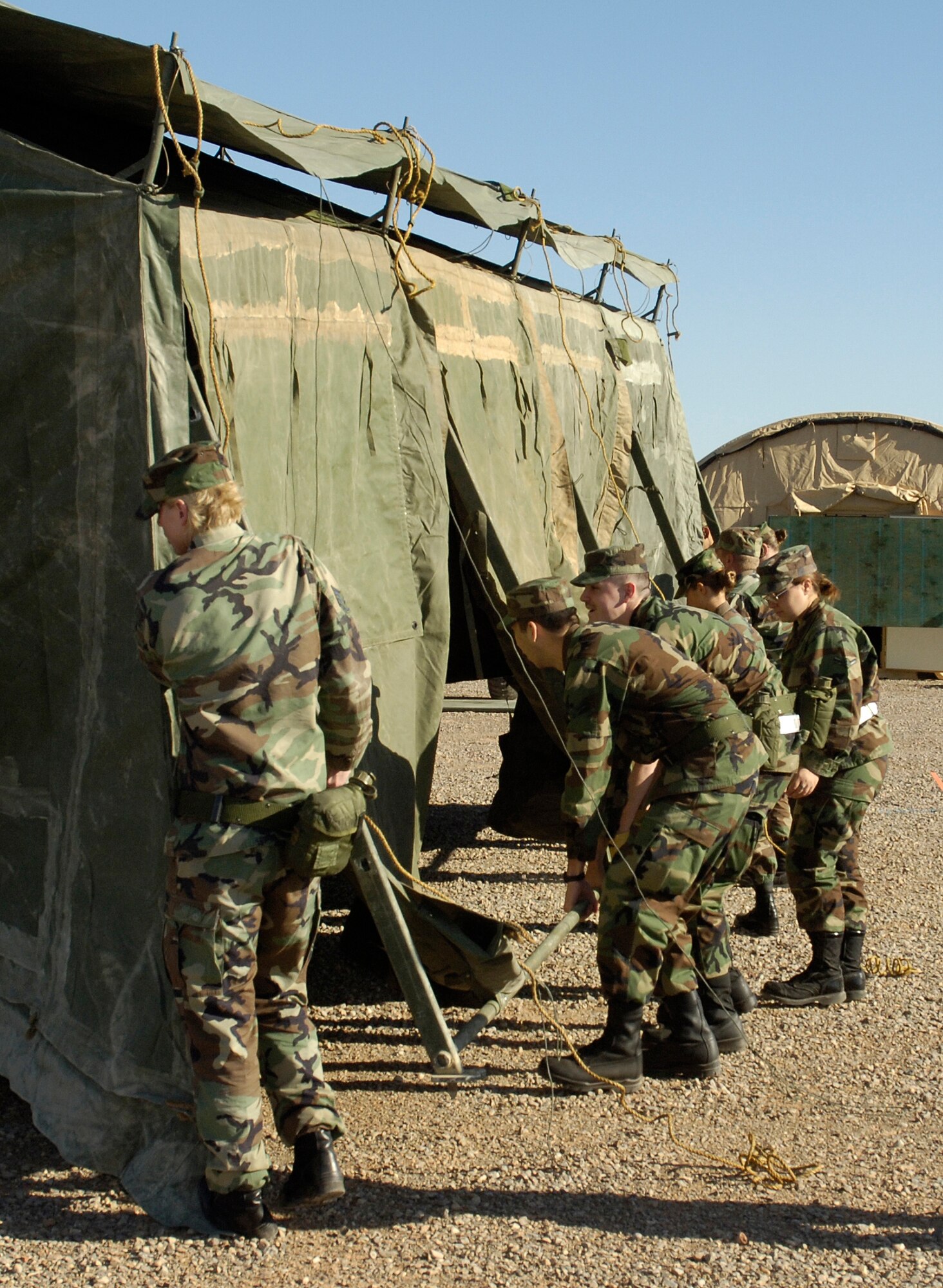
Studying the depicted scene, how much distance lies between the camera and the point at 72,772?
14.0ft

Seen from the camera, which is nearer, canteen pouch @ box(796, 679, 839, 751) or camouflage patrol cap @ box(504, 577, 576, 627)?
camouflage patrol cap @ box(504, 577, 576, 627)

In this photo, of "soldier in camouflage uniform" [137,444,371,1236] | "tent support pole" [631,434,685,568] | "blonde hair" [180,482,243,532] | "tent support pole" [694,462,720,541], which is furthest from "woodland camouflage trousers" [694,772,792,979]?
"tent support pole" [694,462,720,541]

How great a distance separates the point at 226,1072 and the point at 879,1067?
247 centimetres

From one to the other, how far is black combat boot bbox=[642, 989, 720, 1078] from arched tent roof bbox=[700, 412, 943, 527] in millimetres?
14334

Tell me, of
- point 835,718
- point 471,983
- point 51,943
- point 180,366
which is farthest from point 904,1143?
point 180,366

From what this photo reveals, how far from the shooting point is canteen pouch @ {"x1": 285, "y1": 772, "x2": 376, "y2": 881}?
3482 millimetres

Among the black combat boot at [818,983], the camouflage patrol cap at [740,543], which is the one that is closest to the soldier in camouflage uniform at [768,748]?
the black combat boot at [818,983]

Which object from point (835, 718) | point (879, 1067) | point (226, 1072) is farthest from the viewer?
point (835, 718)

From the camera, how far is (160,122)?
13.8 feet

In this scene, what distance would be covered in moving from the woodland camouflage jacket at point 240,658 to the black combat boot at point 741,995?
2.45 meters

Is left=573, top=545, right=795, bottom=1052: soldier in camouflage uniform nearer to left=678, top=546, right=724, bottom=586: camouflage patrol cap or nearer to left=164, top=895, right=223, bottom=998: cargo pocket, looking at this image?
left=678, top=546, right=724, bottom=586: camouflage patrol cap

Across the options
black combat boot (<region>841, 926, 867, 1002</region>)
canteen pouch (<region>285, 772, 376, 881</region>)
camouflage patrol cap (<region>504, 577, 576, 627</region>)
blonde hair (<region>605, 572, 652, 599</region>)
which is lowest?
black combat boot (<region>841, 926, 867, 1002</region>)

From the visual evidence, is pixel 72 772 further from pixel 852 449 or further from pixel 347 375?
pixel 852 449

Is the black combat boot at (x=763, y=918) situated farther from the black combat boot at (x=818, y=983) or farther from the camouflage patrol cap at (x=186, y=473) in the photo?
the camouflage patrol cap at (x=186, y=473)
